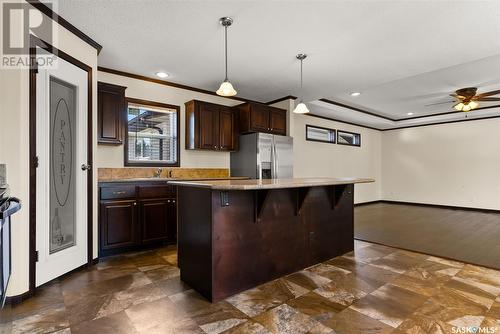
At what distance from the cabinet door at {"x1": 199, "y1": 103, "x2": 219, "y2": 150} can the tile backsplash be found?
513 mm

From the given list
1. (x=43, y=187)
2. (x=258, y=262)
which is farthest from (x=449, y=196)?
(x=43, y=187)

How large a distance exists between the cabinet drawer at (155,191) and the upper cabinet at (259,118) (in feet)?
5.99

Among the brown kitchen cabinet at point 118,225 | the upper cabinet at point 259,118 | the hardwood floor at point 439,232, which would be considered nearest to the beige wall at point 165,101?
the upper cabinet at point 259,118

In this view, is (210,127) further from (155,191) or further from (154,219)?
(154,219)

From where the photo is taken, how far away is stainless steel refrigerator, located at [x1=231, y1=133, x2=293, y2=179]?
4703mm

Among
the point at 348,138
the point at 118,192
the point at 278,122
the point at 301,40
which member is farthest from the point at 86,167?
the point at 348,138

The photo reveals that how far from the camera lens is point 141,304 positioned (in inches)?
84.9

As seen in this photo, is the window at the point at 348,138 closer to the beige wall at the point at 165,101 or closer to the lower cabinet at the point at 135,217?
the beige wall at the point at 165,101

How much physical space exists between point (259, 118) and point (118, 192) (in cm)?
269

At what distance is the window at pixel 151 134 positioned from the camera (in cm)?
412

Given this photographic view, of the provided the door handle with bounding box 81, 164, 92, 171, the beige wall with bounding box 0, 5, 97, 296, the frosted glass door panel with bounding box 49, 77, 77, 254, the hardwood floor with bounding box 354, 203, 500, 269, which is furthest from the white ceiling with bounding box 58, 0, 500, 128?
the hardwood floor with bounding box 354, 203, 500, 269

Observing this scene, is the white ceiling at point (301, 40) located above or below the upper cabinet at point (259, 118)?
above

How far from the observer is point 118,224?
343cm

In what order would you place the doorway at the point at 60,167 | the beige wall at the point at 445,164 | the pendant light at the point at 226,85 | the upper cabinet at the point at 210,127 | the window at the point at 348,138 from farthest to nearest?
the window at the point at 348,138 → the beige wall at the point at 445,164 → the upper cabinet at the point at 210,127 → the pendant light at the point at 226,85 → the doorway at the point at 60,167
